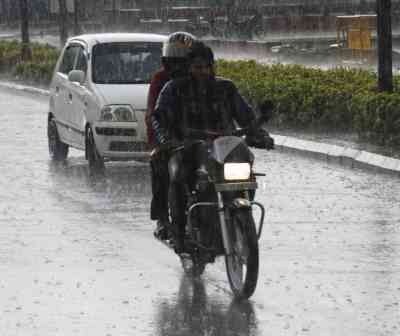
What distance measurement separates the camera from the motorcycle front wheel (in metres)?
9.59

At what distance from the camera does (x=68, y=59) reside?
2083 cm

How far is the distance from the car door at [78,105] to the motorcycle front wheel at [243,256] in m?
9.10

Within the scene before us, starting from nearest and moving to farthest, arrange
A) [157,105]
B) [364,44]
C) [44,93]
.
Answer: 1. [157,105]
2. [44,93]
3. [364,44]

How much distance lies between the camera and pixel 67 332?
879cm

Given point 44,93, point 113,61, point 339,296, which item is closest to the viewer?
point 339,296

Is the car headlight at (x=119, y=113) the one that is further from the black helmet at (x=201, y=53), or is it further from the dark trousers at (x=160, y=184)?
the black helmet at (x=201, y=53)

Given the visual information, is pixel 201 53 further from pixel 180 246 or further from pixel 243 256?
pixel 243 256

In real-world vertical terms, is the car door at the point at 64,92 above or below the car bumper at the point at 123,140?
above

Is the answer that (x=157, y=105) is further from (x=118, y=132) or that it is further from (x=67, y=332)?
(x=118, y=132)

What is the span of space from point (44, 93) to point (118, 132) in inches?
613

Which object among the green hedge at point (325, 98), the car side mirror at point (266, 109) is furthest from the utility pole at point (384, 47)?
the car side mirror at point (266, 109)

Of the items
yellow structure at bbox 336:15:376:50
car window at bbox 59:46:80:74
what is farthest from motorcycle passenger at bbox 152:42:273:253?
yellow structure at bbox 336:15:376:50

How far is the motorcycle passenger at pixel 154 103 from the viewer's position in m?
11.1

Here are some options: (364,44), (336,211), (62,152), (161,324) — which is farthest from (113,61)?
(364,44)
